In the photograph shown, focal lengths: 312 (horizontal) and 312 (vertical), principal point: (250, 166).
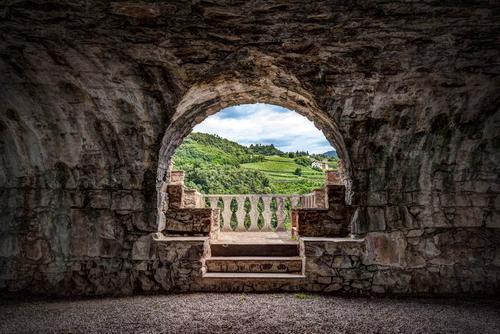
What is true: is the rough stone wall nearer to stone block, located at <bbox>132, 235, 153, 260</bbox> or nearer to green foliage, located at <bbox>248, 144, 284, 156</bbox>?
stone block, located at <bbox>132, 235, 153, 260</bbox>

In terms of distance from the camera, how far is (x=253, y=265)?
4.54 meters

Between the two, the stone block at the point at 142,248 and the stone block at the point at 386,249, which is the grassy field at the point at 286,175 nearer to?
the stone block at the point at 386,249

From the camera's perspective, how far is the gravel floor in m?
3.11

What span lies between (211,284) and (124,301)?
110 centimetres

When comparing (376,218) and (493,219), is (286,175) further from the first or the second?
(493,219)

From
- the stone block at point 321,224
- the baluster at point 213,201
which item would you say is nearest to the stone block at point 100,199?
the stone block at point 321,224

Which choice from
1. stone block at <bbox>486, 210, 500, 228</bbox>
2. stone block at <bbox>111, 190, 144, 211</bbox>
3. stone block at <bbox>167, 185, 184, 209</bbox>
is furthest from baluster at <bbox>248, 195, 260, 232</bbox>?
stone block at <bbox>486, 210, 500, 228</bbox>

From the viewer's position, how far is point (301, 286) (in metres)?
→ 4.23

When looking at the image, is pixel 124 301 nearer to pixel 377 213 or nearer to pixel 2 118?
pixel 2 118

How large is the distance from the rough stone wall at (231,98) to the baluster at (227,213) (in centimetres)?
299

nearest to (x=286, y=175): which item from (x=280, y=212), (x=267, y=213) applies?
(x=280, y=212)

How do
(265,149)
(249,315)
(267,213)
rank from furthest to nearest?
(265,149) < (267,213) < (249,315)

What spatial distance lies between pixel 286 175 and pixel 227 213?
17.0 feet

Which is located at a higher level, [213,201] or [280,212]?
[213,201]
